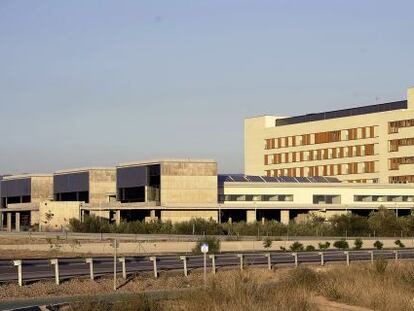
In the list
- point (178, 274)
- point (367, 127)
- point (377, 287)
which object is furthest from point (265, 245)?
point (367, 127)

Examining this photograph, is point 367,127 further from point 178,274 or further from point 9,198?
point 178,274

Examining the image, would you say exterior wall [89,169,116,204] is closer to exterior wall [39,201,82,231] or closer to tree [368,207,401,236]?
exterior wall [39,201,82,231]

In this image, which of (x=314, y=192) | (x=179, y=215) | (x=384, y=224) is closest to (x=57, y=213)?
(x=179, y=215)

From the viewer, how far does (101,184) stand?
109500 millimetres

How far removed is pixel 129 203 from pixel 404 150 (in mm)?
34150

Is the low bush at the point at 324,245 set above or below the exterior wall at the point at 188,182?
below

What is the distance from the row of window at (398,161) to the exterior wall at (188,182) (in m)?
26.5

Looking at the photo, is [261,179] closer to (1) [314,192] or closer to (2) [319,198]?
(1) [314,192]

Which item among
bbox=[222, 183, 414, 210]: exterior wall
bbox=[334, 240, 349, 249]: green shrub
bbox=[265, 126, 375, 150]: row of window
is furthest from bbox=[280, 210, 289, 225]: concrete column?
bbox=[334, 240, 349, 249]: green shrub

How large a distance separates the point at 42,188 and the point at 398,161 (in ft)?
145

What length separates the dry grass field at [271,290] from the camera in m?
22.9

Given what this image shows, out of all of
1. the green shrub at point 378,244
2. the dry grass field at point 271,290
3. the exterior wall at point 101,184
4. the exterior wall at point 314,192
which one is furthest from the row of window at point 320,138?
the dry grass field at point 271,290

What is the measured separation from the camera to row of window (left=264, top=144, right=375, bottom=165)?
391 feet

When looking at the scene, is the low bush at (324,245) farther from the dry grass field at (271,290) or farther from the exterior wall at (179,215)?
the exterior wall at (179,215)
